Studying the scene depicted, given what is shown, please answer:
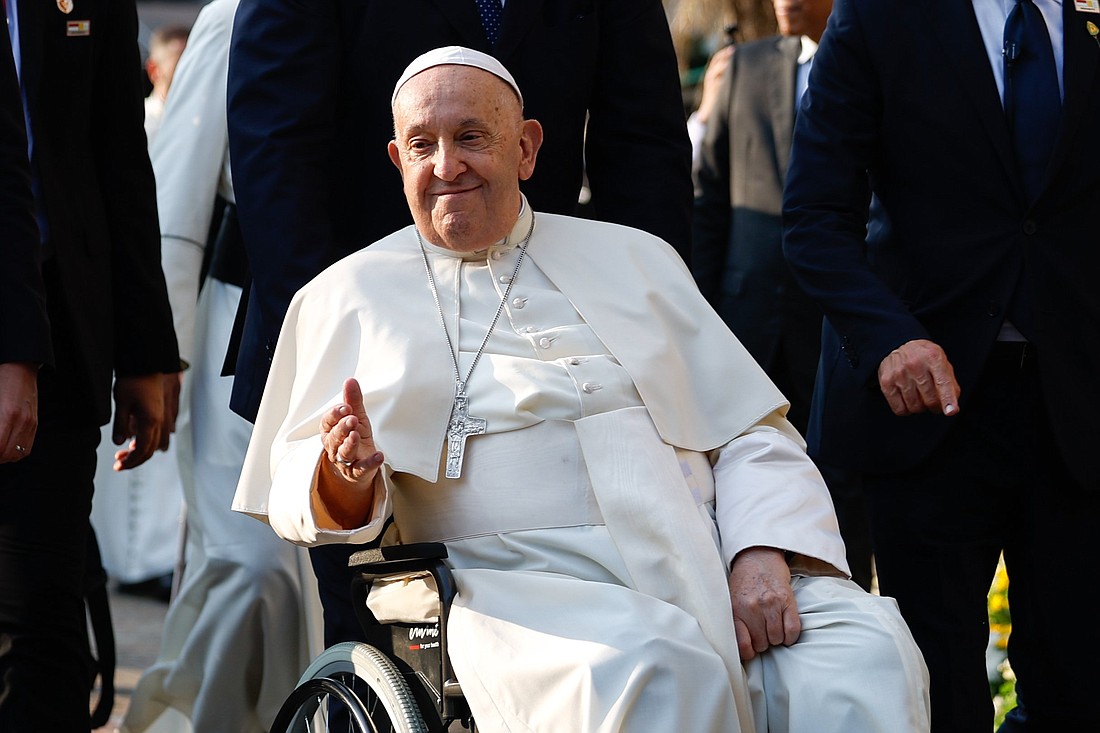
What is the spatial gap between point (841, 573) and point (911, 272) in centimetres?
99

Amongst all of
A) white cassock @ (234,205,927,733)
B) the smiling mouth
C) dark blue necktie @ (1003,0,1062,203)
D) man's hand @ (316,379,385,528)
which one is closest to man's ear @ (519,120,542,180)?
white cassock @ (234,205,927,733)

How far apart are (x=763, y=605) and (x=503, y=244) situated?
3.51 ft

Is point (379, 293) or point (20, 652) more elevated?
point (379, 293)

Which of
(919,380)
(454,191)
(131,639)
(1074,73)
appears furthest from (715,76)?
(131,639)

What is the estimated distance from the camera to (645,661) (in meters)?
2.95

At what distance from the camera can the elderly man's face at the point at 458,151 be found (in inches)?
141

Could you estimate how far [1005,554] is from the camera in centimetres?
412

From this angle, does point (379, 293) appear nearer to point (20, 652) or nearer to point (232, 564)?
point (20, 652)

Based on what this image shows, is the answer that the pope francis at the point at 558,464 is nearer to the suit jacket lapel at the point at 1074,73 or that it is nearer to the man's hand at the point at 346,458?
the man's hand at the point at 346,458

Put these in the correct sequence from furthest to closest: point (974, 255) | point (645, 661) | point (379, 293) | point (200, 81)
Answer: point (200, 81) < point (974, 255) < point (379, 293) < point (645, 661)

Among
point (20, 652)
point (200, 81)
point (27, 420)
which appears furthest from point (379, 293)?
point (200, 81)

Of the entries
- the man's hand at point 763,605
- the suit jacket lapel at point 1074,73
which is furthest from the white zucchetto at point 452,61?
the suit jacket lapel at point 1074,73

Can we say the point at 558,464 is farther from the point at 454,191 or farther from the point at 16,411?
the point at 16,411

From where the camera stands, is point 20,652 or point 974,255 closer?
point 20,652
